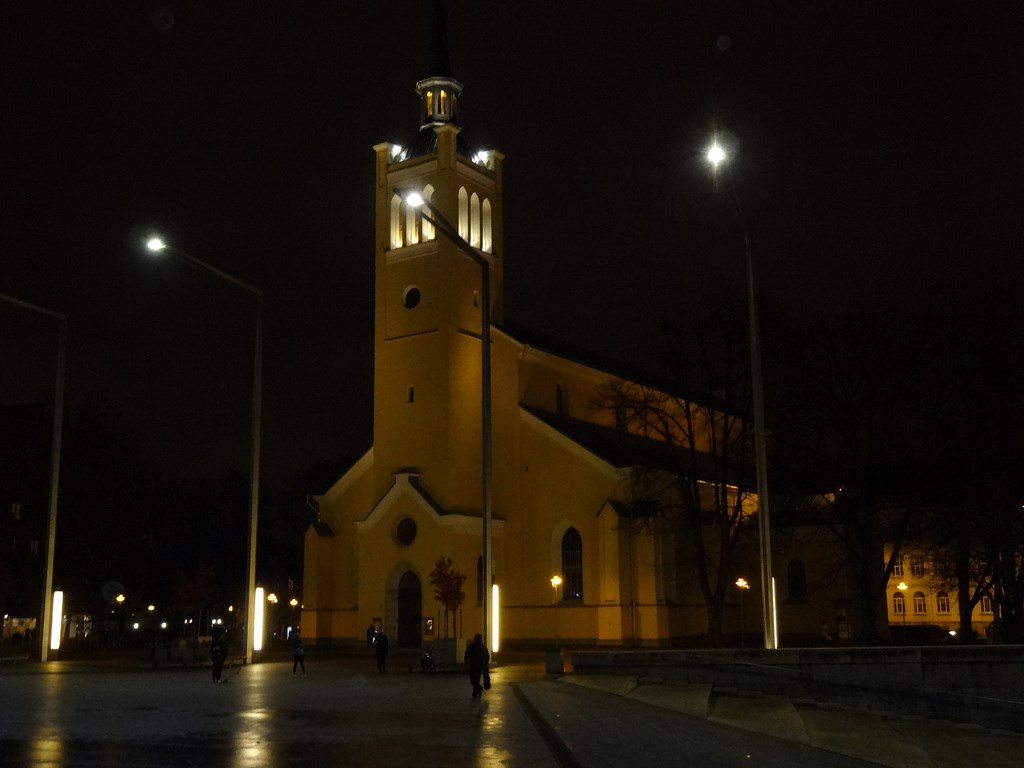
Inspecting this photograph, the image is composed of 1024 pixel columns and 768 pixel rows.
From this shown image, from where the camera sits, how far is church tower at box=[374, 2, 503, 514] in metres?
49.5

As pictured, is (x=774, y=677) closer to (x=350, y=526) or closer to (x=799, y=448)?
(x=799, y=448)

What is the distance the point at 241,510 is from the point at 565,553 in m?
46.0

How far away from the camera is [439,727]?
55.5ft

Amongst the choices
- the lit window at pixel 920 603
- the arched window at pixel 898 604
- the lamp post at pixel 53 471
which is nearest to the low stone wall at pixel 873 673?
the lamp post at pixel 53 471

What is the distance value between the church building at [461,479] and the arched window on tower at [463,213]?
0.14m

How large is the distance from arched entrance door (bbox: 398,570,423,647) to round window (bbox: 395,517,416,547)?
131 centimetres

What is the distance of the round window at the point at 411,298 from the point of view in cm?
5138

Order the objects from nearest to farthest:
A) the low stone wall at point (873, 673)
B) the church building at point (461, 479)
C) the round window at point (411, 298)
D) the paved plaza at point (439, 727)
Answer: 1. the paved plaza at point (439, 727)
2. the low stone wall at point (873, 673)
3. the church building at point (461, 479)
4. the round window at point (411, 298)

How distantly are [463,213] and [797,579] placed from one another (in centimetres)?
2328

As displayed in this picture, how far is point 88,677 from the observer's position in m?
29.6

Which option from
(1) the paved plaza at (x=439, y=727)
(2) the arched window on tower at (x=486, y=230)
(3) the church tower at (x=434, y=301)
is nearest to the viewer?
(1) the paved plaza at (x=439, y=727)

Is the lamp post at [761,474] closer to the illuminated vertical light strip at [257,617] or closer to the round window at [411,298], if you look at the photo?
the illuminated vertical light strip at [257,617]

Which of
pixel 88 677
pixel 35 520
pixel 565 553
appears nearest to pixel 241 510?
pixel 35 520

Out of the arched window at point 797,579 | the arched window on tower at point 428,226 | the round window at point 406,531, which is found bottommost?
the arched window at point 797,579
